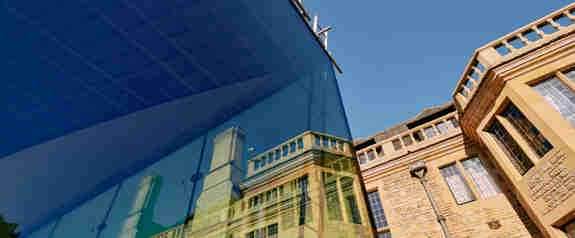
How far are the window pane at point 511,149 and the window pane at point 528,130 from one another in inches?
14.1

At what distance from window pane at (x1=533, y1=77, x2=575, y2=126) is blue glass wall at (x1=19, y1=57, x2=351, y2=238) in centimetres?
544

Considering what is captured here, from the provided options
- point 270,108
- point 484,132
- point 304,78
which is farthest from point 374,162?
point 270,108

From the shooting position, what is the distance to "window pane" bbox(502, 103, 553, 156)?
19.0 ft

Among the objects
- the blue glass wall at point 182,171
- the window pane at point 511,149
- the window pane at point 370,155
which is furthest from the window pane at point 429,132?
the blue glass wall at point 182,171

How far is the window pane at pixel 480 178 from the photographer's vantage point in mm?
7316

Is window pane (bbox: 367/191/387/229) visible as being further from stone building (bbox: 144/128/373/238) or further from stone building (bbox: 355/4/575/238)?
stone building (bbox: 144/128/373/238)

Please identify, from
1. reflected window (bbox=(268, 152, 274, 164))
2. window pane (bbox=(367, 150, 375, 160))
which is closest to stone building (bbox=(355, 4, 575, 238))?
window pane (bbox=(367, 150, 375, 160))

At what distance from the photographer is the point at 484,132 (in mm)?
7289

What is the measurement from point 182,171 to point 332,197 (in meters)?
1.55

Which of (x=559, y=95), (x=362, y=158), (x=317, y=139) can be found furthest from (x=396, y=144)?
(x=317, y=139)

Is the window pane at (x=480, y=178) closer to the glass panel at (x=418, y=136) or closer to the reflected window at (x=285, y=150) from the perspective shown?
the glass panel at (x=418, y=136)

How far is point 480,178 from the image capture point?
765 cm

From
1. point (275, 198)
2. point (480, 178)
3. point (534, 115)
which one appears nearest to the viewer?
point (275, 198)

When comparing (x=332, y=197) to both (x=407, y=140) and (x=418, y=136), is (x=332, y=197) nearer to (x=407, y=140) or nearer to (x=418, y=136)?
(x=407, y=140)
